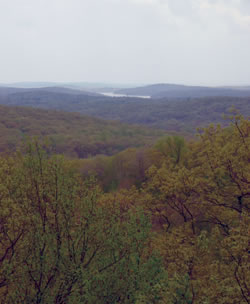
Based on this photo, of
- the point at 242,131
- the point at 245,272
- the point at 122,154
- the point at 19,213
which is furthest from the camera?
the point at 122,154

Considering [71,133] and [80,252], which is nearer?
[80,252]

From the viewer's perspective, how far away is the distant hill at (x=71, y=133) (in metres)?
83.5

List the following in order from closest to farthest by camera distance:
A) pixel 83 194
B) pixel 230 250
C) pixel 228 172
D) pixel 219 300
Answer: pixel 219 300, pixel 230 250, pixel 83 194, pixel 228 172

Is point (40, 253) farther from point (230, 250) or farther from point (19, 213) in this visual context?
point (230, 250)

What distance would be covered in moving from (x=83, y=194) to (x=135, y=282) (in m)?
3.52

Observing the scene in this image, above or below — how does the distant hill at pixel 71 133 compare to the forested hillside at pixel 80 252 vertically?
below

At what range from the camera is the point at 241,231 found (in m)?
A: 8.74

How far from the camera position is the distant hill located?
83463 mm

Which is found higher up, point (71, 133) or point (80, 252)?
point (80, 252)

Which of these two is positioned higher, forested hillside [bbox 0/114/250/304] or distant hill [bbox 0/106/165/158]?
forested hillside [bbox 0/114/250/304]

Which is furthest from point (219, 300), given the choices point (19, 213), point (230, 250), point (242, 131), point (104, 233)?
point (242, 131)

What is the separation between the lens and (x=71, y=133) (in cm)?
10938

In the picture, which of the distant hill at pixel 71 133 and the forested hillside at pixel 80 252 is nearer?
the forested hillside at pixel 80 252

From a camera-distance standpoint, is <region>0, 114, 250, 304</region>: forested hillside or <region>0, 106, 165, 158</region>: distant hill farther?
<region>0, 106, 165, 158</region>: distant hill
